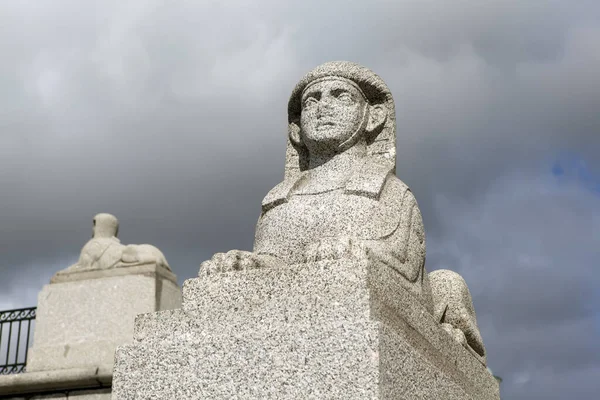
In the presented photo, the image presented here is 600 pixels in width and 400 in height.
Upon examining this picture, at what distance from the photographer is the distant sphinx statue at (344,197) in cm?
507

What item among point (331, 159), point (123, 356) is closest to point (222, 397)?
point (123, 356)

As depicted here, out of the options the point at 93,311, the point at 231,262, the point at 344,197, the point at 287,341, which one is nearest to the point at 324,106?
the point at 344,197

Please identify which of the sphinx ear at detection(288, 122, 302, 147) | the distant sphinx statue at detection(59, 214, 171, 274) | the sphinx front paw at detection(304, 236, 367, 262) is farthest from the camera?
the distant sphinx statue at detection(59, 214, 171, 274)

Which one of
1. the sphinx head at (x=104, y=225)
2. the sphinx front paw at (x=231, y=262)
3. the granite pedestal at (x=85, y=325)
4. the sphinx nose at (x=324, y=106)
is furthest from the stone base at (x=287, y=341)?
the sphinx head at (x=104, y=225)

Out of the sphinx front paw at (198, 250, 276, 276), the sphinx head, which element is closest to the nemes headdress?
the sphinx front paw at (198, 250, 276, 276)

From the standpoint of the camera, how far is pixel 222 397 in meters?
4.56

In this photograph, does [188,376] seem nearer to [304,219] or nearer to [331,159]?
[304,219]

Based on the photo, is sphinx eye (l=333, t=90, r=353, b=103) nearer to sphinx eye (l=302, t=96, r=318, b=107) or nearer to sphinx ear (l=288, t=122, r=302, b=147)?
sphinx eye (l=302, t=96, r=318, b=107)

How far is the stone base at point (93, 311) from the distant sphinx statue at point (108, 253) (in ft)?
0.40

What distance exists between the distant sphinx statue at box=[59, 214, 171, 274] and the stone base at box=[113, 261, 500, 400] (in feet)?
21.7

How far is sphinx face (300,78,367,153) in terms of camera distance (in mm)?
5691

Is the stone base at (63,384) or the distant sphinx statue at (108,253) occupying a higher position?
the distant sphinx statue at (108,253)

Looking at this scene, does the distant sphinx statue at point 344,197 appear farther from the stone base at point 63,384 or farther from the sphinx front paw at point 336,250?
the stone base at point 63,384

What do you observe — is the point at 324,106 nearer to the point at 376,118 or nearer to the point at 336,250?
the point at 376,118
